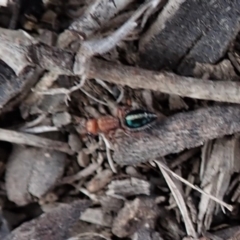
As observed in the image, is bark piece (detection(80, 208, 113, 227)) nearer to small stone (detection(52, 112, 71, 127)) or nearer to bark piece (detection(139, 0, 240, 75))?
small stone (detection(52, 112, 71, 127))

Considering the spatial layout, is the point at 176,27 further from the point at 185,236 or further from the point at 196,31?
the point at 185,236

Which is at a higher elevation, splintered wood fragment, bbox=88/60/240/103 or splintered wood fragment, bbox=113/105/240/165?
splintered wood fragment, bbox=88/60/240/103

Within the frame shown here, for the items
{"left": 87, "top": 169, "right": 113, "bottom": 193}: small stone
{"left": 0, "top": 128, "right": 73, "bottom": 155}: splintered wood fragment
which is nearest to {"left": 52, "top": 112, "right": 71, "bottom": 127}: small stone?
{"left": 0, "top": 128, "right": 73, "bottom": 155}: splintered wood fragment

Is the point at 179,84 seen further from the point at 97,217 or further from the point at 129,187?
the point at 97,217

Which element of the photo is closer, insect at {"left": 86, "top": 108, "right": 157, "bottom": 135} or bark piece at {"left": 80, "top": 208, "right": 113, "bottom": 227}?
insect at {"left": 86, "top": 108, "right": 157, "bottom": 135}

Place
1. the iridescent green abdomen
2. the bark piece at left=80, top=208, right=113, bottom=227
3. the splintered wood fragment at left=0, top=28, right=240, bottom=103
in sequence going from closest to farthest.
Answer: the splintered wood fragment at left=0, top=28, right=240, bottom=103 < the iridescent green abdomen < the bark piece at left=80, top=208, right=113, bottom=227

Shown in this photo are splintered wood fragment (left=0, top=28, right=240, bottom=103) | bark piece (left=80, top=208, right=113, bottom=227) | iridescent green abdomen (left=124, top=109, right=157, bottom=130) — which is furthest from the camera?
bark piece (left=80, top=208, right=113, bottom=227)

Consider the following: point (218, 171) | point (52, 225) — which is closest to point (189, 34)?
point (218, 171)

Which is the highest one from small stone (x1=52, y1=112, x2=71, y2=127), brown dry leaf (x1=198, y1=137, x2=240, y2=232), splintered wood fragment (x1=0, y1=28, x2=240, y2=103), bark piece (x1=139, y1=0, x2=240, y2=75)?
bark piece (x1=139, y1=0, x2=240, y2=75)
